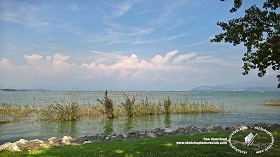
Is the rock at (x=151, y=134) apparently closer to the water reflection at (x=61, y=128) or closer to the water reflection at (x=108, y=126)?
the water reflection at (x=108, y=126)

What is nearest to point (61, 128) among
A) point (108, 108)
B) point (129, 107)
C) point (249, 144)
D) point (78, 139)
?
point (108, 108)

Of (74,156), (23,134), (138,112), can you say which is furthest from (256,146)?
(138,112)

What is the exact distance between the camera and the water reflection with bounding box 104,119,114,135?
23.6 m

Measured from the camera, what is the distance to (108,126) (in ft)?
86.0

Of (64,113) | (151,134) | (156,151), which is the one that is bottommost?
(151,134)

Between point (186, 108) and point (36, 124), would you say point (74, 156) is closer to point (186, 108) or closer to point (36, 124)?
point (36, 124)

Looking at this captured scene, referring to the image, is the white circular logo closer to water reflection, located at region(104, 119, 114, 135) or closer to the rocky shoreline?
the rocky shoreline

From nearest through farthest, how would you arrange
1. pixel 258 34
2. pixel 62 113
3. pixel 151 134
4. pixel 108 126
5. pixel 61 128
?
pixel 258 34, pixel 151 134, pixel 61 128, pixel 108 126, pixel 62 113

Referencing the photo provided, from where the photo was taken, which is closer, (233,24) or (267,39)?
(267,39)

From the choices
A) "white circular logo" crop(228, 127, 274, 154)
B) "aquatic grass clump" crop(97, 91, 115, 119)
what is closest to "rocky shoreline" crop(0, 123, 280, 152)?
"white circular logo" crop(228, 127, 274, 154)

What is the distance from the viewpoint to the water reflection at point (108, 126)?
23.6 metres

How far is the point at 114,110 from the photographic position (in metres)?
32.2

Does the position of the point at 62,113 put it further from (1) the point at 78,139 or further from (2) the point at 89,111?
(1) the point at 78,139

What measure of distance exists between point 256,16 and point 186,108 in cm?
2506
